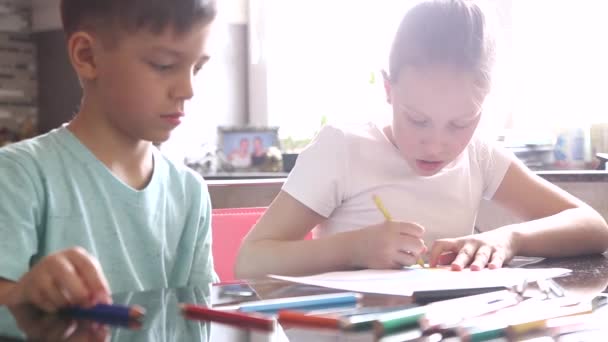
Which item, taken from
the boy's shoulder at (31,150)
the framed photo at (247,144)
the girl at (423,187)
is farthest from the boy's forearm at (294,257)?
the framed photo at (247,144)

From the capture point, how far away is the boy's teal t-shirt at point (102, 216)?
90 cm

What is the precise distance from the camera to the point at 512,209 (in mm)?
1444

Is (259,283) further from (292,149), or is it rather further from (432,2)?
(292,149)

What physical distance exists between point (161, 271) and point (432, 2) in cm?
57

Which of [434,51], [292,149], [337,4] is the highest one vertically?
[337,4]

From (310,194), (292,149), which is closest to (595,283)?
(310,194)

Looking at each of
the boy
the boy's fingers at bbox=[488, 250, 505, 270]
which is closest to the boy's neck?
the boy

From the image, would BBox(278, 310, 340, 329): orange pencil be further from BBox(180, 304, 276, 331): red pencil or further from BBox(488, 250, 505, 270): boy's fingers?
BBox(488, 250, 505, 270): boy's fingers

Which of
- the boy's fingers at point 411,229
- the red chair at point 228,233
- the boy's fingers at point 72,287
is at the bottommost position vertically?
the red chair at point 228,233

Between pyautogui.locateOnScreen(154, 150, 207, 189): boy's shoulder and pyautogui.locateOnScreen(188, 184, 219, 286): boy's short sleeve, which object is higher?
pyautogui.locateOnScreen(154, 150, 207, 189): boy's shoulder

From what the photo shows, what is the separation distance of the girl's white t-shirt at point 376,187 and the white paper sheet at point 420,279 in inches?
12.2

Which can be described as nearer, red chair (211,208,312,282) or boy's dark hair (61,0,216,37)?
boy's dark hair (61,0,216,37)

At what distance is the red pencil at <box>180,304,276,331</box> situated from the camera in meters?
0.60

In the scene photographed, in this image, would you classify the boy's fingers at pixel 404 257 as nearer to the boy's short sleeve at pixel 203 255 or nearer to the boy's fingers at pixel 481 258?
the boy's fingers at pixel 481 258
